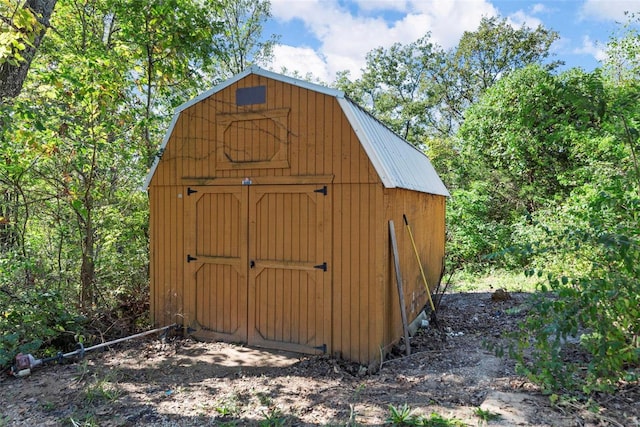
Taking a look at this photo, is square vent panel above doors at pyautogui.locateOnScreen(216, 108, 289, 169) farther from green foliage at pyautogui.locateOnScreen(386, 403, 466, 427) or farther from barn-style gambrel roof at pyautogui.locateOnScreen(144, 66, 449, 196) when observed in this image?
green foliage at pyautogui.locateOnScreen(386, 403, 466, 427)

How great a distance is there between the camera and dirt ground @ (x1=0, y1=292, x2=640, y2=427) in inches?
135

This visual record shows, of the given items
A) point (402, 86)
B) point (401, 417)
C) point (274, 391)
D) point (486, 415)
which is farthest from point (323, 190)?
point (402, 86)

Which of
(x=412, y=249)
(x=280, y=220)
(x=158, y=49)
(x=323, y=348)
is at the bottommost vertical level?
(x=323, y=348)

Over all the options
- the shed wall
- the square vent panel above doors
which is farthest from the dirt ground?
the square vent panel above doors

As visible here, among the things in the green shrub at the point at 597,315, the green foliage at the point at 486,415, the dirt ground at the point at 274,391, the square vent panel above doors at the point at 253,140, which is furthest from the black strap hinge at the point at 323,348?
the square vent panel above doors at the point at 253,140

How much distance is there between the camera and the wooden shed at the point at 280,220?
16.1ft

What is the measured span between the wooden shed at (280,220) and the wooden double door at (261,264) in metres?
0.02

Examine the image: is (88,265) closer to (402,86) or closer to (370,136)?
(370,136)

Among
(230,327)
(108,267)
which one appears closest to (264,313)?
(230,327)

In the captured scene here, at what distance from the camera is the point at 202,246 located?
5.94 metres

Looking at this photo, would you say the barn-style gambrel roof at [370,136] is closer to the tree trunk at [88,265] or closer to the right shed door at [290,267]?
the right shed door at [290,267]

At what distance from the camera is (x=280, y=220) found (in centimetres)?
542

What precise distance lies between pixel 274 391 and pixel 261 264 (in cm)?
179

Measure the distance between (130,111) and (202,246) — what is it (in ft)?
10.4
